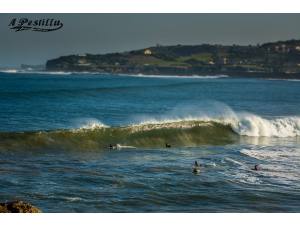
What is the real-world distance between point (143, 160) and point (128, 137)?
14.6ft

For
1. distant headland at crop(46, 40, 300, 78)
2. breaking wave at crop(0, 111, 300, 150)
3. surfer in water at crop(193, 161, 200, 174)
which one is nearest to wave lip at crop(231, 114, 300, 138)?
breaking wave at crop(0, 111, 300, 150)

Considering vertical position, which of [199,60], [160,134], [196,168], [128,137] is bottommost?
[196,168]

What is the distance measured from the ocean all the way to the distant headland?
2.45 meters

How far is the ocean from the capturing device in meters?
12.3

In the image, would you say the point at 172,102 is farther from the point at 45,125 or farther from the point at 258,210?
the point at 258,210

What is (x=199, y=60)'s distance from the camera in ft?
101

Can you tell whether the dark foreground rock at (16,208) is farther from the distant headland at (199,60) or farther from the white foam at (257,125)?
the white foam at (257,125)

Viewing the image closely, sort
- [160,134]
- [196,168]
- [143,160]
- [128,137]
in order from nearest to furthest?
1. [196,168]
2. [143,160]
3. [128,137]
4. [160,134]

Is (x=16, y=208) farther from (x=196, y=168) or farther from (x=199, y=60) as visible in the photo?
(x=199, y=60)

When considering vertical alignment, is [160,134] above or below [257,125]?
below

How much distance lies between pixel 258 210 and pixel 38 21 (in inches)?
233

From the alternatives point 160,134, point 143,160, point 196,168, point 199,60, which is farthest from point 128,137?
point 199,60
